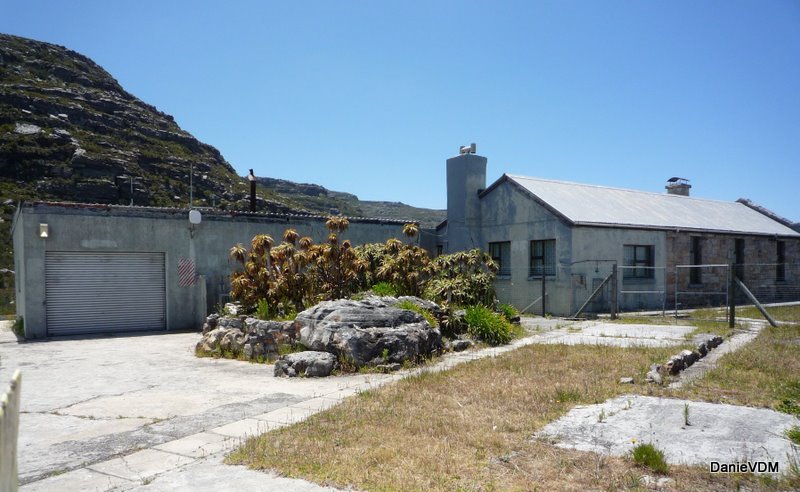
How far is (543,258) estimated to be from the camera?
21828mm

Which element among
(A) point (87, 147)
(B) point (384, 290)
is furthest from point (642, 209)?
(A) point (87, 147)

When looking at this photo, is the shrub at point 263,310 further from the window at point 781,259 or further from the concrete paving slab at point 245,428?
the window at point 781,259

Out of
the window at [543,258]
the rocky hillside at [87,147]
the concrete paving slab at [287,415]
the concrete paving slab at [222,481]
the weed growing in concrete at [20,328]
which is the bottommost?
the weed growing in concrete at [20,328]

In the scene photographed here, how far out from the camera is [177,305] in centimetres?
1794

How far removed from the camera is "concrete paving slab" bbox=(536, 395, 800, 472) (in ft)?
17.4

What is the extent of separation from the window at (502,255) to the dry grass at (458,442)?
14.2 m

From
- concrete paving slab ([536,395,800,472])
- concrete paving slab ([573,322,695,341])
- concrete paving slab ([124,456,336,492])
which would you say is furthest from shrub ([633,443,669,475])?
concrete paving slab ([573,322,695,341])

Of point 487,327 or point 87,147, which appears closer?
point 487,327

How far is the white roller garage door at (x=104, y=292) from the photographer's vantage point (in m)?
16.3

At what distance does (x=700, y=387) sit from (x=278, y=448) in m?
6.29

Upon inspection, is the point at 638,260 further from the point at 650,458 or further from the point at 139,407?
the point at 139,407

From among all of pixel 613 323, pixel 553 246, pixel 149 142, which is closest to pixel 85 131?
pixel 149 142

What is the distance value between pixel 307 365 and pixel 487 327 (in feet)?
17.4

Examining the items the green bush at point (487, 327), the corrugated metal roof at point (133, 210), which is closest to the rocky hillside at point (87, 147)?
the corrugated metal roof at point (133, 210)
